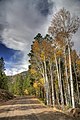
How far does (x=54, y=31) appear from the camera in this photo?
23.4 m

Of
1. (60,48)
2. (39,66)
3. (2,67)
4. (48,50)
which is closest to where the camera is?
(60,48)

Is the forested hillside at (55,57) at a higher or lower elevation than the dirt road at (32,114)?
higher

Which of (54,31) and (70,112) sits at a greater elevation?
(54,31)

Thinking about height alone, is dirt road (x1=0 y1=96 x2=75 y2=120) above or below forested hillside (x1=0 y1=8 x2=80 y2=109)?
below

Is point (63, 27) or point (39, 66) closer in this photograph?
point (63, 27)

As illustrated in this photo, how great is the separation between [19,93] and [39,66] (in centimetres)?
8741

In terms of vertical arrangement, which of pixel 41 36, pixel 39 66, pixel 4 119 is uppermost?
pixel 41 36

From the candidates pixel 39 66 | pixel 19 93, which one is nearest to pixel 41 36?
pixel 39 66

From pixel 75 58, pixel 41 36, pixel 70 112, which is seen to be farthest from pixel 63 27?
pixel 75 58

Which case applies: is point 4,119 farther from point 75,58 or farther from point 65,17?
point 75,58

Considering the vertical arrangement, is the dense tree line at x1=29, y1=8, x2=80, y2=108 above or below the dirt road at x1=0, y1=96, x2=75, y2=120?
above

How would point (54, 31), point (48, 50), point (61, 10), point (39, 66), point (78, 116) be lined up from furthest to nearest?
point (39, 66)
point (48, 50)
point (54, 31)
point (61, 10)
point (78, 116)

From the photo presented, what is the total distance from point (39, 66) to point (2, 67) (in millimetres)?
57725

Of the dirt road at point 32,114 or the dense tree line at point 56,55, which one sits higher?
the dense tree line at point 56,55
